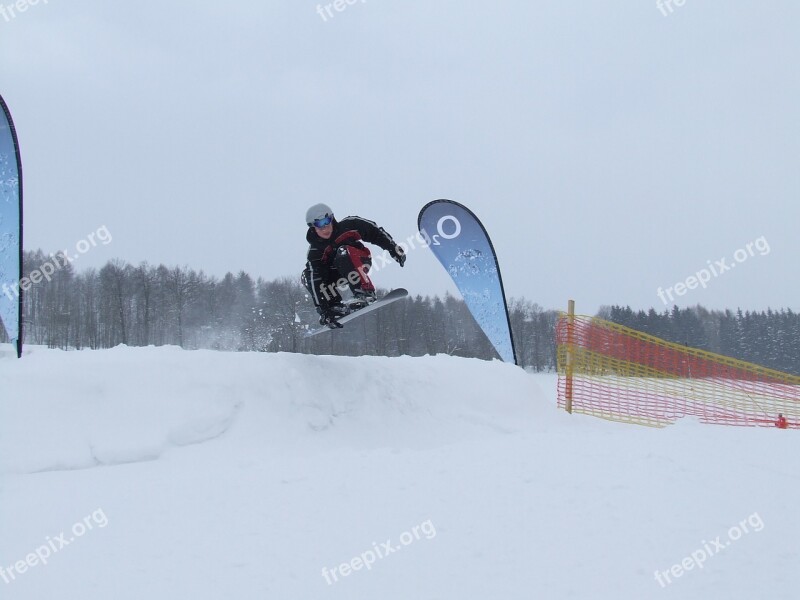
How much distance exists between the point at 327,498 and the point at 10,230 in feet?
30.7

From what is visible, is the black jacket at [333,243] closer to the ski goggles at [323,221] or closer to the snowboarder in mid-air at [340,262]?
the snowboarder in mid-air at [340,262]

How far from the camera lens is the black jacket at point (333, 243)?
349 inches

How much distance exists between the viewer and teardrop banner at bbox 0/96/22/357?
9.85m

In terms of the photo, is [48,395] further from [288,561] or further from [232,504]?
[288,561]

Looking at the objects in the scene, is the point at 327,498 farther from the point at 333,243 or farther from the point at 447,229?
the point at 447,229

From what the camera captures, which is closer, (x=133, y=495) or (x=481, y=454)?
→ (x=133, y=495)

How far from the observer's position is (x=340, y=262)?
8750mm

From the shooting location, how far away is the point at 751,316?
63.9 metres

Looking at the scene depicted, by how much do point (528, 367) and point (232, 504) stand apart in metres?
59.4

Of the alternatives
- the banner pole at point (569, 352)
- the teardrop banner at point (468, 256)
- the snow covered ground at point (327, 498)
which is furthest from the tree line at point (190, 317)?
the snow covered ground at point (327, 498)

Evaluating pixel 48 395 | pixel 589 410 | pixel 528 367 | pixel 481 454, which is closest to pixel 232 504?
pixel 481 454

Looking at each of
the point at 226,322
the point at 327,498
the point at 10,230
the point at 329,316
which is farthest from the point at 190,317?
the point at 327,498

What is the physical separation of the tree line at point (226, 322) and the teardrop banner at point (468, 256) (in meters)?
23.9

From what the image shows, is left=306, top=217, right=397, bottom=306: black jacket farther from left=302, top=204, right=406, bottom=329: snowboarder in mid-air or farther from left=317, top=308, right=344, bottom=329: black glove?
left=317, top=308, right=344, bottom=329: black glove
